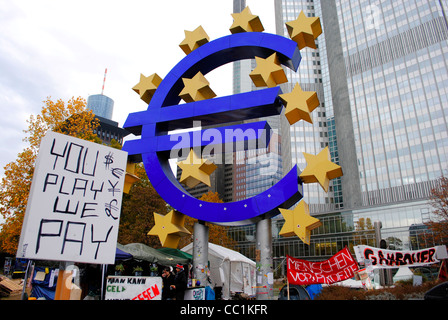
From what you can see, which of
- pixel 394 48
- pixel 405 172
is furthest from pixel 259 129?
pixel 394 48

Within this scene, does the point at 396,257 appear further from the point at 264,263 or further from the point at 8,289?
the point at 8,289

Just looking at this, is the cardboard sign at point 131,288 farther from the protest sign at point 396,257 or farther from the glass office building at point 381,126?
the glass office building at point 381,126

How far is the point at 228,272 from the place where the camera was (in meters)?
17.7

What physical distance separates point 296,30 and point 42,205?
11086mm

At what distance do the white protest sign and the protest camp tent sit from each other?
27.8ft

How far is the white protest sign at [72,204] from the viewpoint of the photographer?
3875 mm

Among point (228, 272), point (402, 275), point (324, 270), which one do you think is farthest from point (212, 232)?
point (324, 270)

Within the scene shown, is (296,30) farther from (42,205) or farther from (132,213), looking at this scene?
(132,213)

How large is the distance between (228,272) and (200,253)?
6.44 meters

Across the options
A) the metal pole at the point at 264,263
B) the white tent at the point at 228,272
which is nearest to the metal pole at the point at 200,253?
the metal pole at the point at 264,263

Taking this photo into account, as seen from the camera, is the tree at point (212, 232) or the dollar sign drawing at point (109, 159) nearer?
the dollar sign drawing at point (109, 159)

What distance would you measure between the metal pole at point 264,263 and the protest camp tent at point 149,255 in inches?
179

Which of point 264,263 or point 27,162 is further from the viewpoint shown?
point 27,162

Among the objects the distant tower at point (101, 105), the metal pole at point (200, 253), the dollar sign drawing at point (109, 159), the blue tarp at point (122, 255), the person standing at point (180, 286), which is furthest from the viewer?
the distant tower at point (101, 105)
